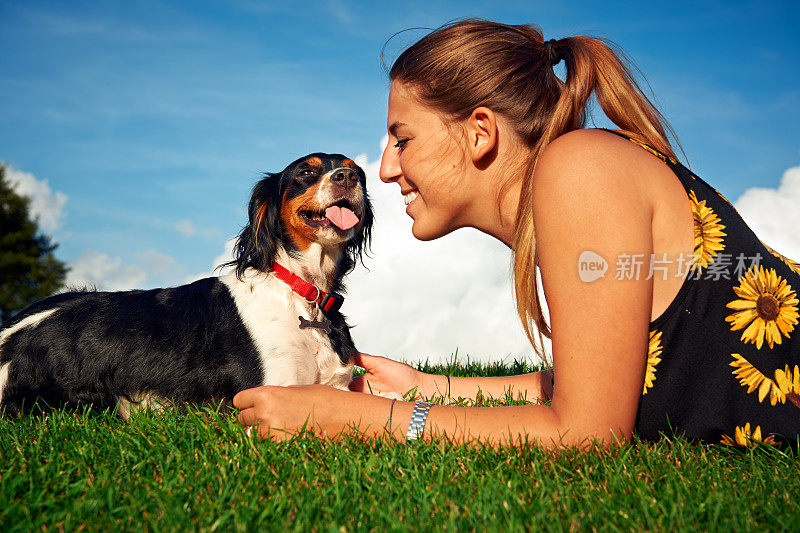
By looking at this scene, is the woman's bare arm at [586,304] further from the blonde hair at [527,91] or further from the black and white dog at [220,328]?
the black and white dog at [220,328]

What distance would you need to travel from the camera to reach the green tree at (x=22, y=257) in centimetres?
3322

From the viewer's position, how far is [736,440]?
2703 mm

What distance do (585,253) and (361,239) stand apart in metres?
2.65

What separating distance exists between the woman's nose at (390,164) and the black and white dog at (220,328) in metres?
0.83

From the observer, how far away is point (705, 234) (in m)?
2.62

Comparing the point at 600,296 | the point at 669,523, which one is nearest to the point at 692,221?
the point at 600,296

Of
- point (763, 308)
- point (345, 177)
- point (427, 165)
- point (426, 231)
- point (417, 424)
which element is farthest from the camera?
point (345, 177)

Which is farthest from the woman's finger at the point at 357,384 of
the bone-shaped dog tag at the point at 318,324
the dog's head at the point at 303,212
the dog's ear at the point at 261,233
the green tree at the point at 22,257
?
the green tree at the point at 22,257

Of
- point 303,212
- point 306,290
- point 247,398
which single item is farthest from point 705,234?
point 303,212

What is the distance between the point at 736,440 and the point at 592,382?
97 cm

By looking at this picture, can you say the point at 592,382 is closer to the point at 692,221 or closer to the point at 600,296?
the point at 600,296

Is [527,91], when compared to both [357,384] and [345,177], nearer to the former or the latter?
[345,177]

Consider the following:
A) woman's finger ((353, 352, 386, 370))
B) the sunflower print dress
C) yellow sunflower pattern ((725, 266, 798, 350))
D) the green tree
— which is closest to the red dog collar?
woman's finger ((353, 352, 386, 370))

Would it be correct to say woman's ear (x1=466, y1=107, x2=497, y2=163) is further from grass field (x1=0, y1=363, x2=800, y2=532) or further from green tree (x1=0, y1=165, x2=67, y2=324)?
green tree (x1=0, y1=165, x2=67, y2=324)
